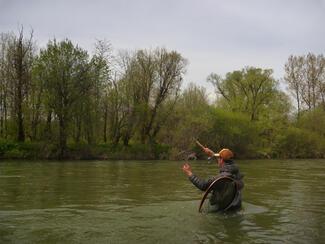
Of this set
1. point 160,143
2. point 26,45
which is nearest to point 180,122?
point 160,143

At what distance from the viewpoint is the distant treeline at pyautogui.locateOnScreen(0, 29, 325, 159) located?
5059 cm

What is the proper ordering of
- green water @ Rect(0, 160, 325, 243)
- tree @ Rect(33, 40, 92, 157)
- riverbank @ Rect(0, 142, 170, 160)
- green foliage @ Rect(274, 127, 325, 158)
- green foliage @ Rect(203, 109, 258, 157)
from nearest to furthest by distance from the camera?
green water @ Rect(0, 160, 325, 243), riverbank @ Rect(0, 142, 170, 160), tree @ Rect(33, 40, 92, 157), green foliage @ Rect(203, 109, 258, 157), green foliage @ Rect(274, 127, 325, 158)

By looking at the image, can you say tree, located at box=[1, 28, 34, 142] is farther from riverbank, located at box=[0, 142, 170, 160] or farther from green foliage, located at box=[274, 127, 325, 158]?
green foliage, located at box=[274, 127, 325, 158]

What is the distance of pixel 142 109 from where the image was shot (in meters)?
59.2

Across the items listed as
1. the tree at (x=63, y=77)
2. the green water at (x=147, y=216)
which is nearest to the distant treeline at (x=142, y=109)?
the tree at (x=63, y=77)

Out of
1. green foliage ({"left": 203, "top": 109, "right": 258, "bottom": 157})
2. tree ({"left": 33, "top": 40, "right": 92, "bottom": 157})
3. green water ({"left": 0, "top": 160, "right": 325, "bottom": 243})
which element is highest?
tree ({"left": 33, "top": 40, "right": 92, "bottom": 157})

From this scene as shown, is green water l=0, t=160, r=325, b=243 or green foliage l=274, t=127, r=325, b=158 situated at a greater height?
green foliage l=274, t=127, r=325, b=158

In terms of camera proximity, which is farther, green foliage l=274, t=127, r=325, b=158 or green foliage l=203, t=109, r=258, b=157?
green foliage l=274, t=127, r=325, b=158

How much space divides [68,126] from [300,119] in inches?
1359

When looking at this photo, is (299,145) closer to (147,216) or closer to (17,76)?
(17,76)

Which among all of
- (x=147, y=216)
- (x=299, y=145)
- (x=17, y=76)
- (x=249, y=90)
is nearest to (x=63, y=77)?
(x=17, y=76)

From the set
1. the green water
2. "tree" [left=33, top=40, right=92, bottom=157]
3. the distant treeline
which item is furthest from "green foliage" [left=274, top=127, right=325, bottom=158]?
the green water

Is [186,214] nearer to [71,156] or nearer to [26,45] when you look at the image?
[71,156]

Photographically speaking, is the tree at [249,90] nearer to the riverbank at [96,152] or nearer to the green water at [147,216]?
the riverbank at [96,152]
